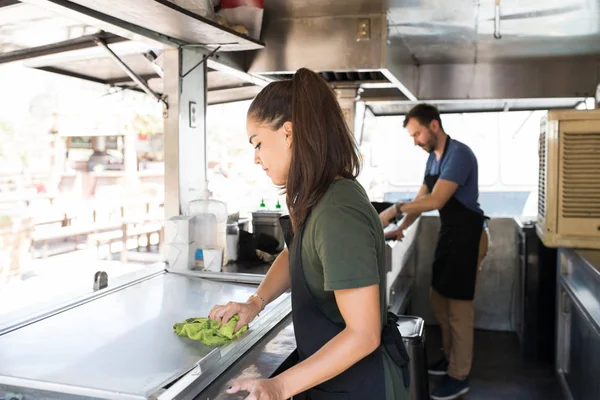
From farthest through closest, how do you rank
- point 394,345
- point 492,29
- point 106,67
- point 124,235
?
point 124,235
point 492,29
point 106,67
point 394,345

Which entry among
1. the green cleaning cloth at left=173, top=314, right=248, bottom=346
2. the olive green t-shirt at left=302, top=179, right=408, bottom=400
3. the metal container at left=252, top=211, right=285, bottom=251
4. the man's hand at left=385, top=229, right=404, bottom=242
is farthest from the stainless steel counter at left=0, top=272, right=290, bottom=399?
the man's hand at left=385, top=229, right=404, bottom=242

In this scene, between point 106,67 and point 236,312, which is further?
point 106,67

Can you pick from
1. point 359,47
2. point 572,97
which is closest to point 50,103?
point 359,47

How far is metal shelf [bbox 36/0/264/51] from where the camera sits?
74.1 inches

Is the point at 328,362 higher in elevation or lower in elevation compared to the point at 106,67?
lower

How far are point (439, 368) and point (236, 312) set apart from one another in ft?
10.3

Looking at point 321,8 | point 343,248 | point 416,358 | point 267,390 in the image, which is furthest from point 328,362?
point 321,8

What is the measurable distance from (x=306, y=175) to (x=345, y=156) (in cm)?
12

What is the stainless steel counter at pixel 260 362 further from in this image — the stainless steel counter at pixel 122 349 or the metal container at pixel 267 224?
the metal container at pixel 267 224

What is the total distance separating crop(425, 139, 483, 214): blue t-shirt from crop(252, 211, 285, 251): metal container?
1343 mm

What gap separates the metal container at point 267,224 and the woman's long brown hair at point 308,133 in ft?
5.76

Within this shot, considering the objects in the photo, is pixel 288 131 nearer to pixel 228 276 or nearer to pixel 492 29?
pixel 228 276

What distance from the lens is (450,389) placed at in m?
3.98

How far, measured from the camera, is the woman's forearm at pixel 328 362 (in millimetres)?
1193
